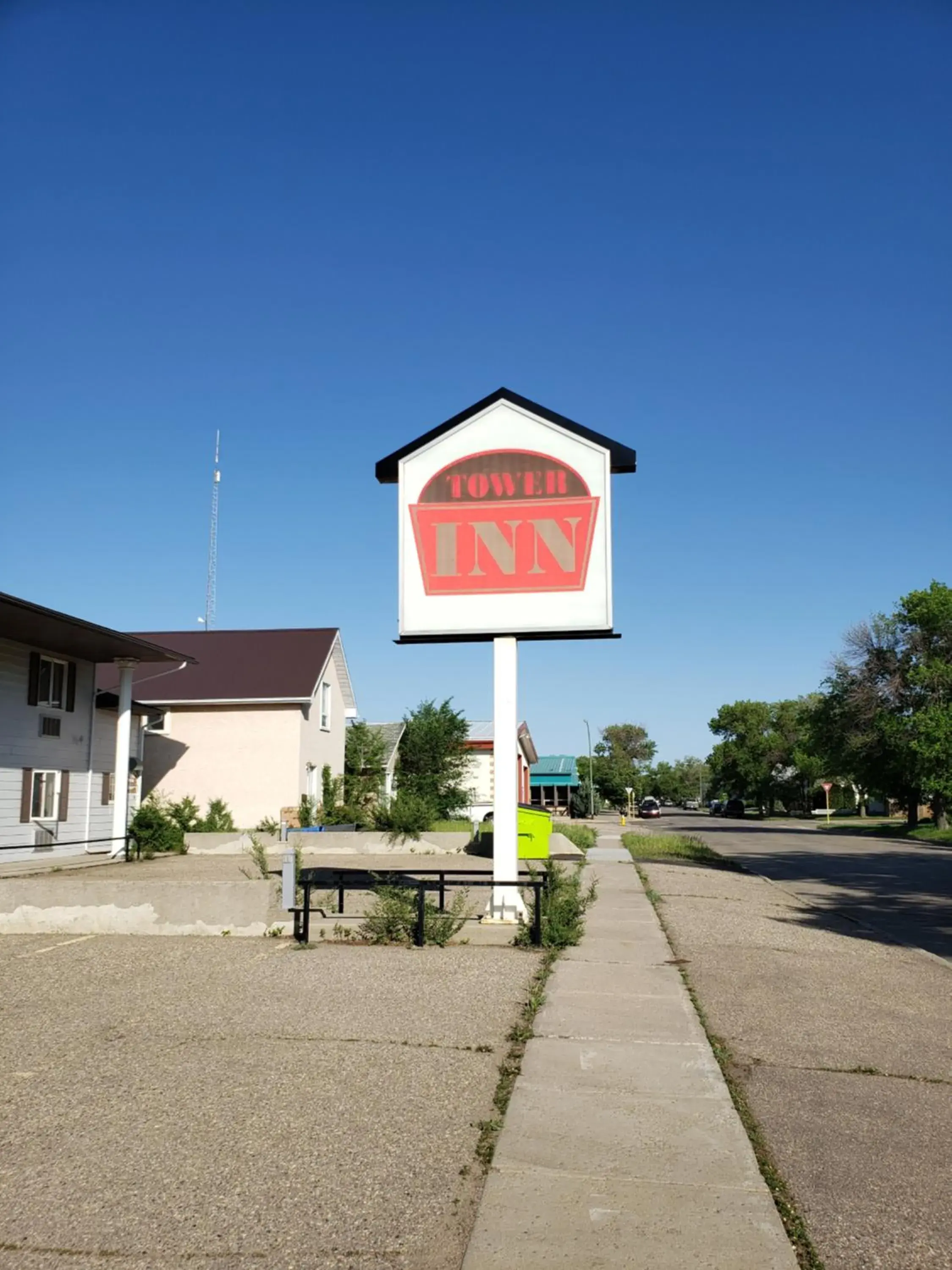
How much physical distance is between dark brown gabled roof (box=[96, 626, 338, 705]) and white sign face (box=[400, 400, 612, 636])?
54.1 feet

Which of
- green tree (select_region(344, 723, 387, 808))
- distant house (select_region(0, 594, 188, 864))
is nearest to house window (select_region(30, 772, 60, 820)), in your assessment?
distant house (select_region(0, 594, 188, 864))

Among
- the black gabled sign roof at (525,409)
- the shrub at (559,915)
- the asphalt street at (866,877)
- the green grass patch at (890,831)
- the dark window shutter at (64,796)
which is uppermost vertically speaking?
the black gabled sign roof at (525,409)

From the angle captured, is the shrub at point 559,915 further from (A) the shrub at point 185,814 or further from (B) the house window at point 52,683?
(A) the shrub at point 185,814

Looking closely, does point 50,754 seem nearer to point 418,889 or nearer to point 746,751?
point 418,889

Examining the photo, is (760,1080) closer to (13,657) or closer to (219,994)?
(219,994)

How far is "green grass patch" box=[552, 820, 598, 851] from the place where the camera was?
30.0m

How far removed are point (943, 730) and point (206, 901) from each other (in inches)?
1567

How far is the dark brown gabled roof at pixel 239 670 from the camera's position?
30.2 m

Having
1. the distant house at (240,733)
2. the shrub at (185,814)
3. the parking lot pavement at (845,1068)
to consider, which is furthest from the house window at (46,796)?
the parking lot pavement at (845,1068)

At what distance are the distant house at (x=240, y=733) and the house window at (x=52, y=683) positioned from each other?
174 inches

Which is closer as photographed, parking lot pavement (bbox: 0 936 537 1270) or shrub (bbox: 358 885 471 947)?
parking lot pavement (bbox: 0 936 537 1270)

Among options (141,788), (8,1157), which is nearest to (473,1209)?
(8,1157)

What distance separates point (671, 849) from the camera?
30.2 m

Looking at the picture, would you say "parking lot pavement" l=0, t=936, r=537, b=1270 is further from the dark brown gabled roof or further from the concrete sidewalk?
the dark brown gabled roof
